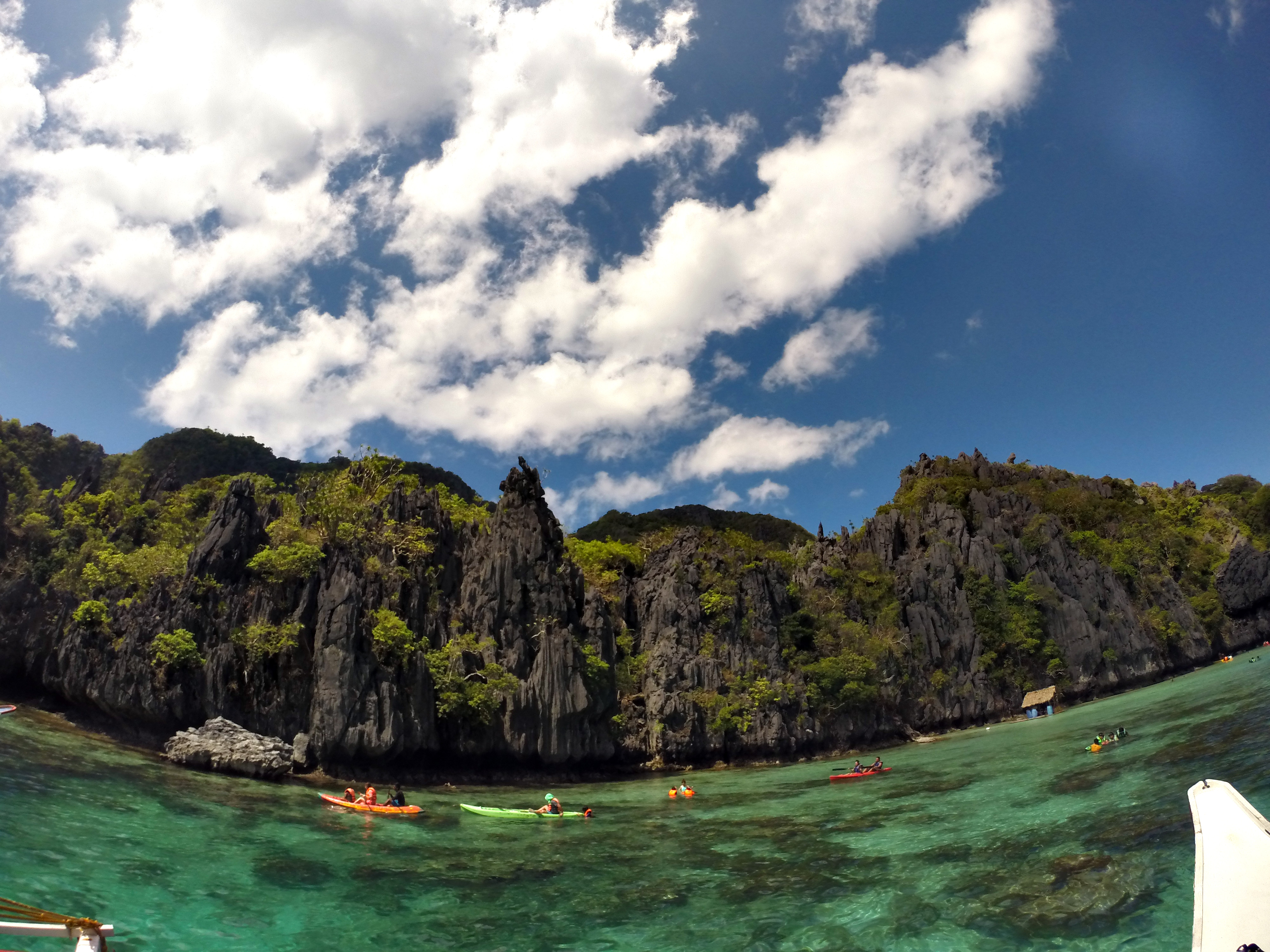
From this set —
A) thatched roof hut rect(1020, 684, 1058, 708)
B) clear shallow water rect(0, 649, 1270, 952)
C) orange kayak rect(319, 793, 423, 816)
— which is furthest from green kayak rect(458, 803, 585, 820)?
thatched roof hut rect(1020, 684, 1058, 708)

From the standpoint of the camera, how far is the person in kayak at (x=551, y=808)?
3028 centimetres

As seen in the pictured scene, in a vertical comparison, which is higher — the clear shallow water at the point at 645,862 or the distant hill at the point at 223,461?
the distant hill at the point at 223,461

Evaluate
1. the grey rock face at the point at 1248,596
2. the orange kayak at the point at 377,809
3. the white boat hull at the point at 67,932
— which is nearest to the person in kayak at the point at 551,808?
the orange kayak at the point at 377,809

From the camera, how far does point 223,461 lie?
9475 centimetres

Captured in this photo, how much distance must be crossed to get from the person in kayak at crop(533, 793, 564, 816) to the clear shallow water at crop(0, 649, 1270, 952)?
1.29m

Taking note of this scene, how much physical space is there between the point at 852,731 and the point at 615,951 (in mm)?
45712

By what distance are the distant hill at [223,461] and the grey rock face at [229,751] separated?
52616 millimetres

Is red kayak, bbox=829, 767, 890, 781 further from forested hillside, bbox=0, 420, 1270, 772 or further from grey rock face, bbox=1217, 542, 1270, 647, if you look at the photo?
grey rock face, bbox=1217, 542, 1270, 647

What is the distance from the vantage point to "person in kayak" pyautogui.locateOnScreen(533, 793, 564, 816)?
30281mm

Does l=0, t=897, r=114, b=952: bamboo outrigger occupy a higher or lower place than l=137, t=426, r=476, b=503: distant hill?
lower

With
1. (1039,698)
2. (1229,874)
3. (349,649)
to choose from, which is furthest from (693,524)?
(1229,874)

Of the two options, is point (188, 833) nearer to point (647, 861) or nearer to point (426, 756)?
point (647, 861)

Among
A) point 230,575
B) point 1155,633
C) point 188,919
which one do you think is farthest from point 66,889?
point 1155,633

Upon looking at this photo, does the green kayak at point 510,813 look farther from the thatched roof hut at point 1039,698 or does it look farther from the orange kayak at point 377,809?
the thatched roof hut at point 1039,698
